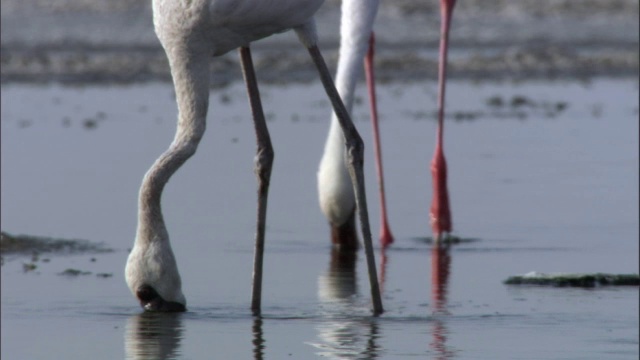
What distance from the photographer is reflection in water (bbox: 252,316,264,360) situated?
16.6 feet

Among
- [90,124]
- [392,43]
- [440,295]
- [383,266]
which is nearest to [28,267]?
[383,266]

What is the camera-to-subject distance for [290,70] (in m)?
18.3

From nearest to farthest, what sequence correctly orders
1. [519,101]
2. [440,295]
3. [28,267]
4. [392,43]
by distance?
[440,295]
[28,267]
[519,101]
[392,43]

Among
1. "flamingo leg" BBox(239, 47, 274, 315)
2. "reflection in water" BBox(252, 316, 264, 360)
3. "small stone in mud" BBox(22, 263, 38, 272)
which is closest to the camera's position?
"reflection in water" BBox(252, 316, 264, 360)

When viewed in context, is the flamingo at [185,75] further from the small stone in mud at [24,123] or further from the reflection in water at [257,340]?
the small stone in mud at [24,123]

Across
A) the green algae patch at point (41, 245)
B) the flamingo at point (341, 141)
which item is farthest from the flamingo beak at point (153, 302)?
the flamingo at point (341, 141)

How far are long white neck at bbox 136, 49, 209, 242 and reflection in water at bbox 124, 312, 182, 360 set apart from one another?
0.35 meters

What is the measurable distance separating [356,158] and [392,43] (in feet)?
54.4

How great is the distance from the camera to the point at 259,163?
21.2ft

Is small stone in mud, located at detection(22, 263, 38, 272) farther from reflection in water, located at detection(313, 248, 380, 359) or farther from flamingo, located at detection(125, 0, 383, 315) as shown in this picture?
flamingo, located at detection(125, 0, 383, 315)

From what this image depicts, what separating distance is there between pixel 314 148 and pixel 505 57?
860cm

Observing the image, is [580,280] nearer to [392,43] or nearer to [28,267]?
[28,267]

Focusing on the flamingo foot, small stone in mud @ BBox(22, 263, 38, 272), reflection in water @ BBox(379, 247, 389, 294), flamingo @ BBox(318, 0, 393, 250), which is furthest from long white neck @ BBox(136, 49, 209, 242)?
the flamingo foot

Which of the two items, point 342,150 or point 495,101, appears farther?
point 495,101
